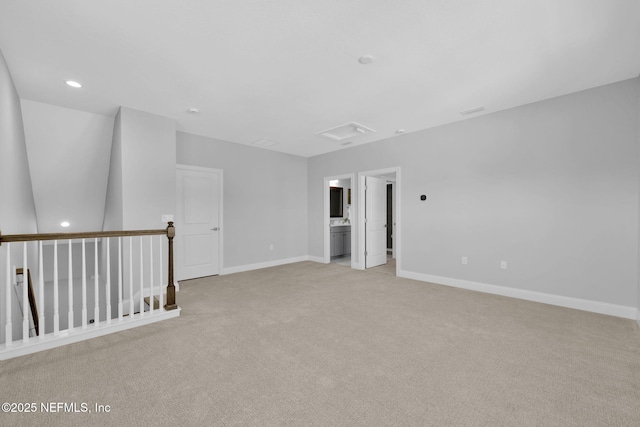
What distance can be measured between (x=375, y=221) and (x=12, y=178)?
5.45 meters

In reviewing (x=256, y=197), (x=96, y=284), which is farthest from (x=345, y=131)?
(x=96, y=284)

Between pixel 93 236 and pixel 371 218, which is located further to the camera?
pixel 371 218

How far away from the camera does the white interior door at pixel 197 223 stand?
462cm

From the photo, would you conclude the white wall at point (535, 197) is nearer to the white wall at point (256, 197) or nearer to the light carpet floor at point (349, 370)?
the light carpet floor at point (349, 370)

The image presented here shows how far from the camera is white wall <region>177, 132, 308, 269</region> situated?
5.02 meters

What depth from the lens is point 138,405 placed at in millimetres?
1628

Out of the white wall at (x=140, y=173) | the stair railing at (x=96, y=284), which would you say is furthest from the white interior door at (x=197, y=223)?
the stair railing at (x=96, y=284)

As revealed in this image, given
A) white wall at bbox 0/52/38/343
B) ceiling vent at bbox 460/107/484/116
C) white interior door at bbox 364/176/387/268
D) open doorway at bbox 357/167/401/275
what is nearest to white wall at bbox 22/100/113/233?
white wall at bbox 0/52/38/343

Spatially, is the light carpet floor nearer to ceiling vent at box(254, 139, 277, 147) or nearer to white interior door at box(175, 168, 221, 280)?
white interior door at box(175, 168, 221, 280)

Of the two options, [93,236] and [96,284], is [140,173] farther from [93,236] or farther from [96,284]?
[96,284]

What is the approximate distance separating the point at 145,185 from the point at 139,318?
1.87 metres

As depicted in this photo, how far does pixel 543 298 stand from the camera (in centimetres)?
345

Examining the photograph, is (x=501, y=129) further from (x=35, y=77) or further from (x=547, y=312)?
(x=35, y=77)

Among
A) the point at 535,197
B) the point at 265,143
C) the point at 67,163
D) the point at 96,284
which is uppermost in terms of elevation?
the point at 265,143
